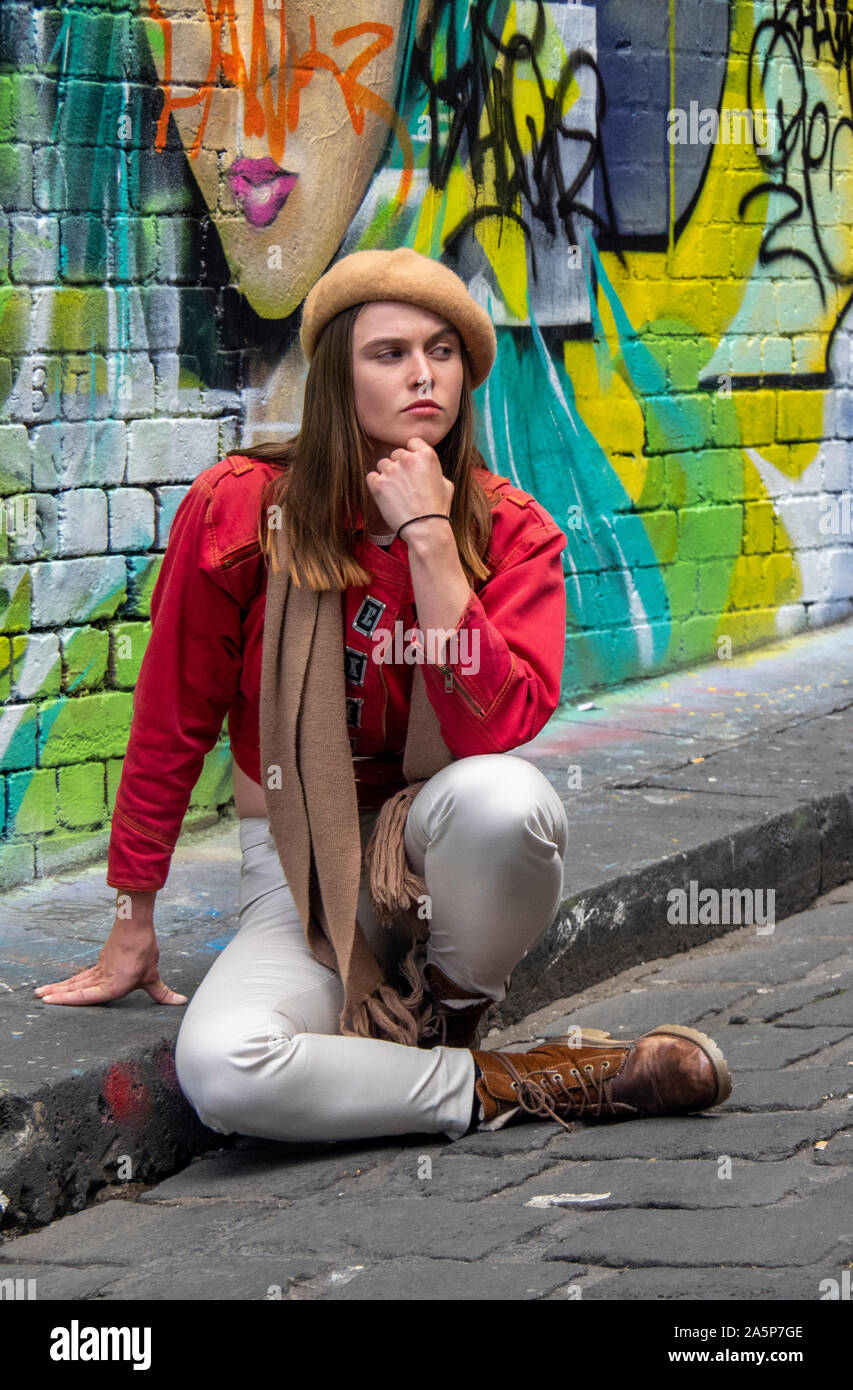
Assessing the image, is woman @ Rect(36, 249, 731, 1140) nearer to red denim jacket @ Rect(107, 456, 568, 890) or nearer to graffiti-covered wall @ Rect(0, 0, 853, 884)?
red denim jacket @ Rect(107, 456, 568, 890)

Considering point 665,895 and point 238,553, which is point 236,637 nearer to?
point 238,553

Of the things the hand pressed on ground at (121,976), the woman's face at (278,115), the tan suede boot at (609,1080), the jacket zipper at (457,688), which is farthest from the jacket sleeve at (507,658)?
the woman's face at (278,115)

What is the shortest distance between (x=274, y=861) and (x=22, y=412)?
5.19ft

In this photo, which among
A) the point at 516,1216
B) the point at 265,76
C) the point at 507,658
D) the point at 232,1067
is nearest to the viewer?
the point at 516,1216

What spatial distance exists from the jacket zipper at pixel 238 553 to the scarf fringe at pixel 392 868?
505 mm

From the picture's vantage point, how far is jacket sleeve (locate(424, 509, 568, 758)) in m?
3.10

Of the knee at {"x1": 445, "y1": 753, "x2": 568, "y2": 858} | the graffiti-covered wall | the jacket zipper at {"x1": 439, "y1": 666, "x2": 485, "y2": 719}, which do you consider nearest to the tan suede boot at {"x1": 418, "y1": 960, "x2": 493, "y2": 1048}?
the knee at {"x1": 445, "y1": 753, "x2": 568, "y2": 858}

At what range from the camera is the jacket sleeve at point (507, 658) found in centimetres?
310

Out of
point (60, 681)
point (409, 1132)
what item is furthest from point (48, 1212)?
point (60, 681)

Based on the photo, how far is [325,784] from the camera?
3252 millimetres

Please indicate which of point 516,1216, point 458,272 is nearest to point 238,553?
point 516,1216

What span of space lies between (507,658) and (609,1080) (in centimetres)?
79

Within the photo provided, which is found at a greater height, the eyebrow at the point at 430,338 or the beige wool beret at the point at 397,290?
the beige wool beret at the point at 397,290

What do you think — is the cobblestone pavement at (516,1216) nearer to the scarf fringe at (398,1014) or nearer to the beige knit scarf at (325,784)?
the scarf fringe at (398,1014)
